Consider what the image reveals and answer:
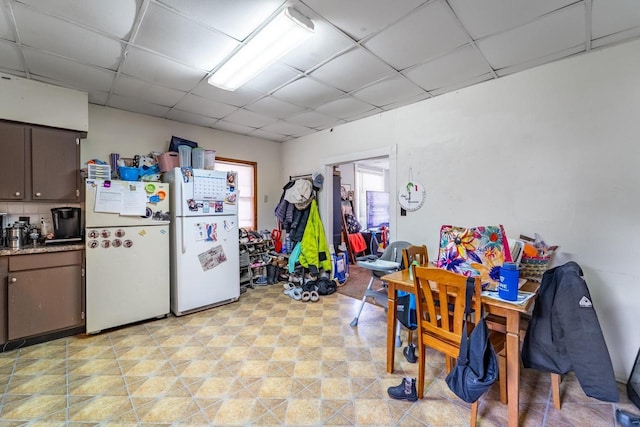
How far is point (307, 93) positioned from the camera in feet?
9.78

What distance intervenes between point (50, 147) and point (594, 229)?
5029 millimetres

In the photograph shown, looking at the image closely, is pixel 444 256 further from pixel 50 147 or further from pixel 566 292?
pixel 50 147

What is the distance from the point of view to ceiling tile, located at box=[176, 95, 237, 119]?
125 inches

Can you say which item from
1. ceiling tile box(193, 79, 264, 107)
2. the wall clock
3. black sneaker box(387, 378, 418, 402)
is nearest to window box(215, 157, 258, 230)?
ceiling tile box(193, 79, 264, 107)

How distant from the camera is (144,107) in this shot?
3.38 m

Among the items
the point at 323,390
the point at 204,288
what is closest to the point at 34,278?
the point at 204,288

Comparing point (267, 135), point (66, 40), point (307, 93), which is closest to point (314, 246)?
point (267, 135)

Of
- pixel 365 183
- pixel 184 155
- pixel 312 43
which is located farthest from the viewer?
pixel 365 183

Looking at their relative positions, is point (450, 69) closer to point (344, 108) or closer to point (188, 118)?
point (344, 108)

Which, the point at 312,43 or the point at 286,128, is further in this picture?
the point at 286,128

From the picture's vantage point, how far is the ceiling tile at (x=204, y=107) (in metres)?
3.17

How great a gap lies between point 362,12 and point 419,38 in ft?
1.78

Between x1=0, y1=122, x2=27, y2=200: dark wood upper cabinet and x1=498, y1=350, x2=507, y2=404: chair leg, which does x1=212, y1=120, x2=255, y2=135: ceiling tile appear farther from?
x1=498, y1=350, x2=507, y2=404: chair leg

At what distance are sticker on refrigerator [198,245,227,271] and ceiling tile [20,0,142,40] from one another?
229cm
